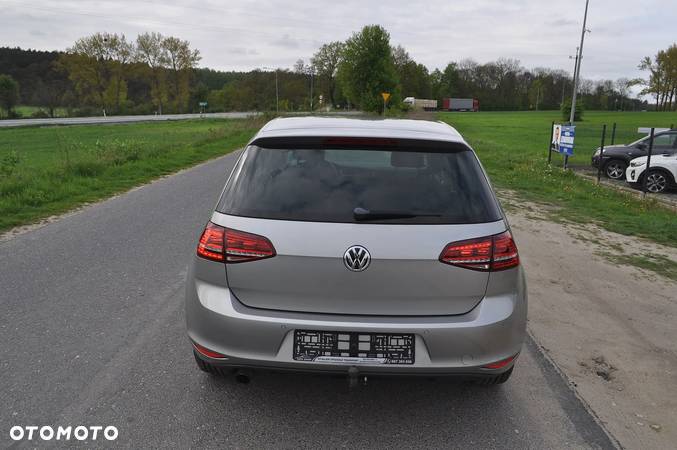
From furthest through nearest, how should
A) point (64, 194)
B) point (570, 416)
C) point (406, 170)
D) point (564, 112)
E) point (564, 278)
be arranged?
point (564, 112)
point (64, 194)
point (564, 278)
point (570, 416)
point (406, 170)

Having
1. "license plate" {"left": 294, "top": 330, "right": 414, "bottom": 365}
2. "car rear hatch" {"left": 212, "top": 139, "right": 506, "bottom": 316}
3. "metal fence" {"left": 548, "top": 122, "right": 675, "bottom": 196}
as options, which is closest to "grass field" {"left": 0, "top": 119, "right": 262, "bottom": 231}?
"car rear hatch" {"left": 212, "top": 139, "right": 506, "bottom": 316}

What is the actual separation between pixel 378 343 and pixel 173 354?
1.79m

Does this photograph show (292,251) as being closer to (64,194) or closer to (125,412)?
(125,412)

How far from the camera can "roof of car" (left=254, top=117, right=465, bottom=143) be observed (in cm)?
300

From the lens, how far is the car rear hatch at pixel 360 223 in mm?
2654

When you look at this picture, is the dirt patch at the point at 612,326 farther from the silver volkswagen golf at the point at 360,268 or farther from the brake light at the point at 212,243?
the brake light at the point at 212,243

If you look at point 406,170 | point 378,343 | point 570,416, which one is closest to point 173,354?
point 378,343

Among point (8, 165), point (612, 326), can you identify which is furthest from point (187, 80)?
point (612, 326)

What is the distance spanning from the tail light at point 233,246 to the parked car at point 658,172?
13507 millimetres

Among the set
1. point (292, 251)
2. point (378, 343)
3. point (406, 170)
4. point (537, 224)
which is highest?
point (406, 170)

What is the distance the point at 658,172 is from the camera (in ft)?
45.6

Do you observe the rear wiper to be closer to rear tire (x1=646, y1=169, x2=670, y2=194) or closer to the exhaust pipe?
the exhaust pipe

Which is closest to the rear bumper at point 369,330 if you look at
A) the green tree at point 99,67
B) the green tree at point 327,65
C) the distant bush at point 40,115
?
the distant bush at point 40,115

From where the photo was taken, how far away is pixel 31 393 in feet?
10.5
